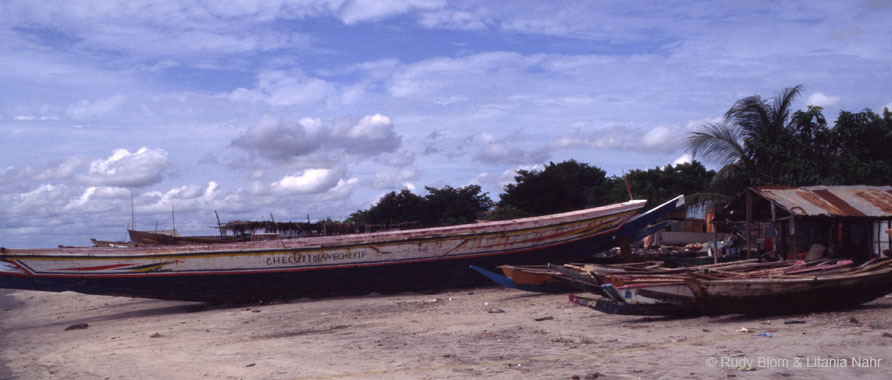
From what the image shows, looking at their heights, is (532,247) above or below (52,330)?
above

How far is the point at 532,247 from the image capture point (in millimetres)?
14398

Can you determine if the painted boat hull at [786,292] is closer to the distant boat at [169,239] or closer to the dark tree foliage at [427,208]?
the distant boat at [169,239]

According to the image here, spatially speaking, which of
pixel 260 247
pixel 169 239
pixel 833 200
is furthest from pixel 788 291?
pixel 169 239

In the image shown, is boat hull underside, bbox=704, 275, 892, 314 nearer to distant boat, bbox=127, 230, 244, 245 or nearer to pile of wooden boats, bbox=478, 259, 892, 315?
pile of wooden boats, bbox=478, 259, 892, 315

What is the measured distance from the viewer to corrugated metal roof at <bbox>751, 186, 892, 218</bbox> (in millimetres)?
12016

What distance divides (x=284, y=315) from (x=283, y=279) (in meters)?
2.06

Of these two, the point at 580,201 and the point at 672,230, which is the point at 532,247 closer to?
the point at 672,230

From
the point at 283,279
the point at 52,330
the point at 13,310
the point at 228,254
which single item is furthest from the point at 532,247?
the point at 13,310

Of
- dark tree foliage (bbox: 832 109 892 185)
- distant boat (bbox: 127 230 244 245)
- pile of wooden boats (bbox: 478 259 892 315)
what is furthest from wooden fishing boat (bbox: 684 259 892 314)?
distant boat (bbox: 127 230 244 245)

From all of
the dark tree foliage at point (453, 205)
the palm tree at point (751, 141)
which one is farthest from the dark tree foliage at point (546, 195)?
the palm tree at point (751, 141)

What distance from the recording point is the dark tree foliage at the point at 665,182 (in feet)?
108

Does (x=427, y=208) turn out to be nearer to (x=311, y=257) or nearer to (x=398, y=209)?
(x=398, y=209)

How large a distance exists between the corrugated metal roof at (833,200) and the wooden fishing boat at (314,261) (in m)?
3.20

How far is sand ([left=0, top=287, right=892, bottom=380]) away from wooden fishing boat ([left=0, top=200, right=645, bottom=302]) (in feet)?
3.11
